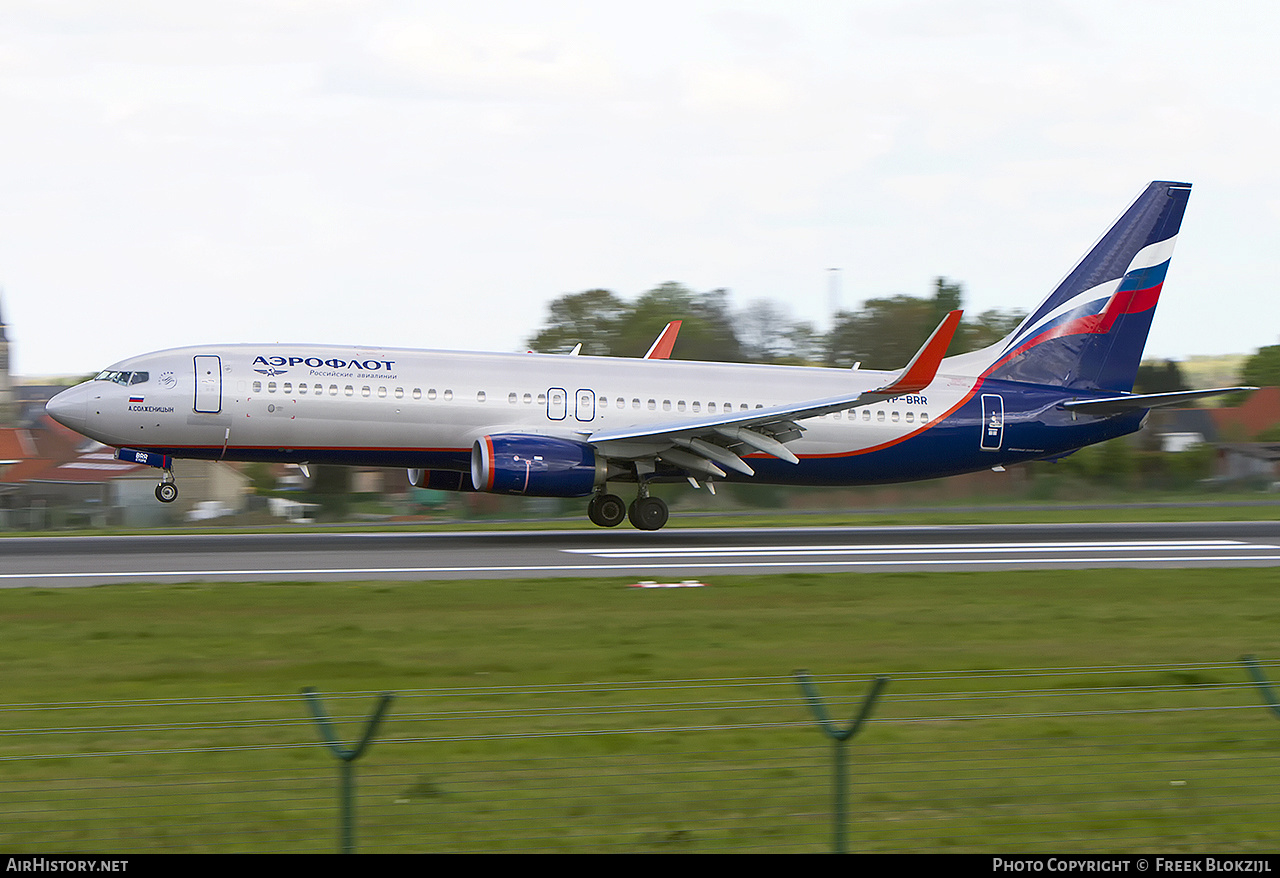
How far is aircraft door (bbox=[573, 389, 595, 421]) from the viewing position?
26.7 m

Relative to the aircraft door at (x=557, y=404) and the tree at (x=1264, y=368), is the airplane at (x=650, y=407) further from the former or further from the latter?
the tree at (x=1264, y=368)

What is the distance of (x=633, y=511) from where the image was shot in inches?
1085

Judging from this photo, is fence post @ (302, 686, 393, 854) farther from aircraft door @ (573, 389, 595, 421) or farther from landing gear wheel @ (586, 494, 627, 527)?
landing gear wheel @ (586, 494, 627, 527)

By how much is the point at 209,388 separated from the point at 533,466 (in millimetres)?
6537

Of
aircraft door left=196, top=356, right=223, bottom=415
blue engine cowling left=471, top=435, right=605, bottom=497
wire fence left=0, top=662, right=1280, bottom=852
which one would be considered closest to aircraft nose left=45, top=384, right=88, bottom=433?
aircraft door left=196, top=356, right=223, bottom=415

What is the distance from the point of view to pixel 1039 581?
1998cm

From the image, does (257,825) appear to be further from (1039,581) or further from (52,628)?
(1039,581)

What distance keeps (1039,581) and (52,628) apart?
14.1 metres

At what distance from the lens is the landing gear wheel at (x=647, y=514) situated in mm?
27453

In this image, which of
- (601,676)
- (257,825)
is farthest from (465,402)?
(257,825)

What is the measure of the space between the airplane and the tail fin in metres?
0.04

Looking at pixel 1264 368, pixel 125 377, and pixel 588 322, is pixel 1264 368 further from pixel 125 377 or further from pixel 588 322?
pixel 125 377

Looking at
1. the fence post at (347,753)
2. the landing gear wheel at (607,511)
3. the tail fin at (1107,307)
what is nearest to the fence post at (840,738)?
Answer: the fence post at (347,753)

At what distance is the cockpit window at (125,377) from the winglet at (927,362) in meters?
→ 14.4
